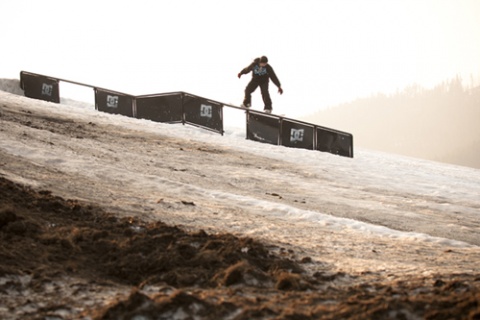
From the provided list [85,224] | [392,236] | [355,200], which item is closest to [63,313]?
[85,224]

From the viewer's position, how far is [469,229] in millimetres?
8766

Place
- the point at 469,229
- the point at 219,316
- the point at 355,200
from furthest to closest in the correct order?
the point at 355,200
the point at 469,229
the point at 219,316

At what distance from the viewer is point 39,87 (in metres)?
22.8

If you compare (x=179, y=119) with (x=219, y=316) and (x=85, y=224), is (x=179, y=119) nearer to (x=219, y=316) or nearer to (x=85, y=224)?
(x=85, y=224)

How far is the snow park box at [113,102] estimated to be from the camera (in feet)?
70.0

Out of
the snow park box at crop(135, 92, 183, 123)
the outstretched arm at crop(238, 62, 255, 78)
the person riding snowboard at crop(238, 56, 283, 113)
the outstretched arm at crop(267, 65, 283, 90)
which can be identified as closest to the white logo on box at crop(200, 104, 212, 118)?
the snow park box at crop(135, 92, 183, 123)

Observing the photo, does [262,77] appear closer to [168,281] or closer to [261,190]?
[261,190]

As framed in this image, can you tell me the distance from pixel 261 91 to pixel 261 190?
960 centimetres

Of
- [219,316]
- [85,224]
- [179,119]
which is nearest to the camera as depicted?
[219,316]

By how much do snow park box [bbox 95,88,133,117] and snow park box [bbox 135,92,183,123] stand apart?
0.36 m

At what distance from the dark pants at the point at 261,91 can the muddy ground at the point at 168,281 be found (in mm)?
13635

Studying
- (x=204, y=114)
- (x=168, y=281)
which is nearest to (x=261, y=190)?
(x=168, y=281)

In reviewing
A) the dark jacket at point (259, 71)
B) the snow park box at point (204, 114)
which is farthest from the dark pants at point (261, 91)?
the snow park box at point (204, 114)

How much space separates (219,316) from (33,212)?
2906mm
